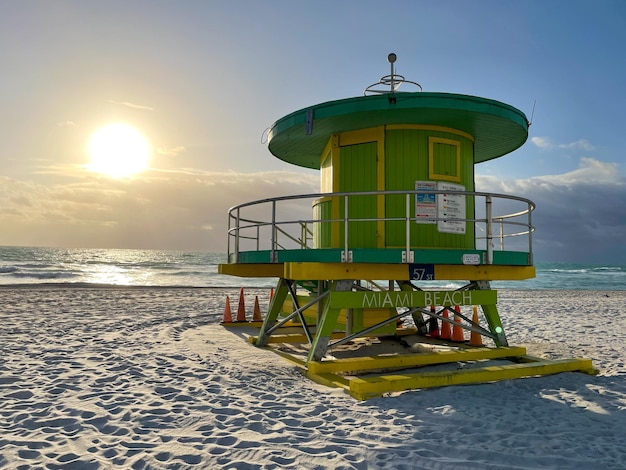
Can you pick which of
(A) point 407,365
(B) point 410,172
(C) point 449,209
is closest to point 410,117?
(B) point 410,172

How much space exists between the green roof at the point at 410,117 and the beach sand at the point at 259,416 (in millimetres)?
4330

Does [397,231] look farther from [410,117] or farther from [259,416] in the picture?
[259,416]

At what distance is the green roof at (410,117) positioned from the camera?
7.90 meters

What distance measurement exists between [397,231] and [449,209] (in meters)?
0.94

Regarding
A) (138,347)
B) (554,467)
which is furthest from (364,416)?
(138,347)

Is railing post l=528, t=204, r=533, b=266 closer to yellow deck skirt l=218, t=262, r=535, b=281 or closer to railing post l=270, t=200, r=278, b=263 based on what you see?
yellow deck skirt l=218, t=262, r=535, b=281

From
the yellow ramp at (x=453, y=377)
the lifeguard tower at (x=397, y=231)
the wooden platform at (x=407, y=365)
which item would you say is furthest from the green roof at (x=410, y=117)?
the yellow ramp at (x=453, y=377)

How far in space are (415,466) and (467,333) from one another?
939cm

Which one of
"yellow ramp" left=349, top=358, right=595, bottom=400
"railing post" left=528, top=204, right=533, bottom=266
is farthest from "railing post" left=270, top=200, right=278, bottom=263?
"railing post" left=528, top=204, right=533, bottom=266

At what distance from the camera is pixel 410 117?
8336mm

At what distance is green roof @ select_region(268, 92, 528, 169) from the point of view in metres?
7.90

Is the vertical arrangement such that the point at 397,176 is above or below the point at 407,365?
above

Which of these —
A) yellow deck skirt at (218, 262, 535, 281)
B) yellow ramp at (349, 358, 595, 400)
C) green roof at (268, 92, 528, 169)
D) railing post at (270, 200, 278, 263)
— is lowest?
yellow ramp at (349, 358, 595, 400)

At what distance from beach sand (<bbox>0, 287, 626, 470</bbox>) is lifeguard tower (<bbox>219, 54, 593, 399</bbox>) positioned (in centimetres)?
64
